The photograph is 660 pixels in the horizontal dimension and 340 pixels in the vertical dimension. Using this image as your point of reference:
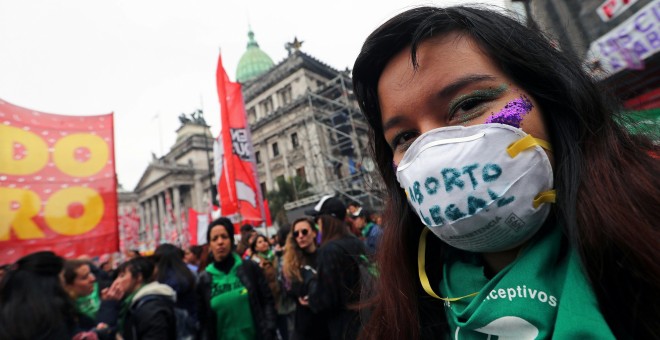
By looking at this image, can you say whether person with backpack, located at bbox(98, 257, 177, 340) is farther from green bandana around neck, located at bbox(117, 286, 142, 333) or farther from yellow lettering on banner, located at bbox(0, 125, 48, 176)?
yellow lettering on banner, located at bbox(0, 125, 48, 176)

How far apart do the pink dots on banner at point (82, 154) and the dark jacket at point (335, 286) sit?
365 centimetres

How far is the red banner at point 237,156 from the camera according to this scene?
7266 millimetres

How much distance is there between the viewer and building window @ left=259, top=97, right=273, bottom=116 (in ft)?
109

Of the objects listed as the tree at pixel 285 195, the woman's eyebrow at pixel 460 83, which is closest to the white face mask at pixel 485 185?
the woman's eyebrow at pixel 460 83

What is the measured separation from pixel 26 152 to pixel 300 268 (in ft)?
11.7

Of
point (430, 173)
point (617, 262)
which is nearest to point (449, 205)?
point (430, 173)

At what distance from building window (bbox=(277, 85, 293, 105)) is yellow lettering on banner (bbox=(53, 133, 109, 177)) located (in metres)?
27.0

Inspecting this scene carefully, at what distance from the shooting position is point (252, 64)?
4000 centimetres

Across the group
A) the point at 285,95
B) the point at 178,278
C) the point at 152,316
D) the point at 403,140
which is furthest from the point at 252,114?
the point at 403,140

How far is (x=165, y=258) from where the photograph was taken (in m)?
4.05

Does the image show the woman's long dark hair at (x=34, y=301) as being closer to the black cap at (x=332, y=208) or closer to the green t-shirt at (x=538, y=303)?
the black cap at (x=332, y=208)

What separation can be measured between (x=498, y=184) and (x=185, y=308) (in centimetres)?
387

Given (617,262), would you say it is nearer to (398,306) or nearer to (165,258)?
(398,306)

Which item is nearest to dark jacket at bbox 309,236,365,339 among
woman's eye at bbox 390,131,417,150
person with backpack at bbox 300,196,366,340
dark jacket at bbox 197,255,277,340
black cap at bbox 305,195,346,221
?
person with backpack at bbox 300,196,366,340
